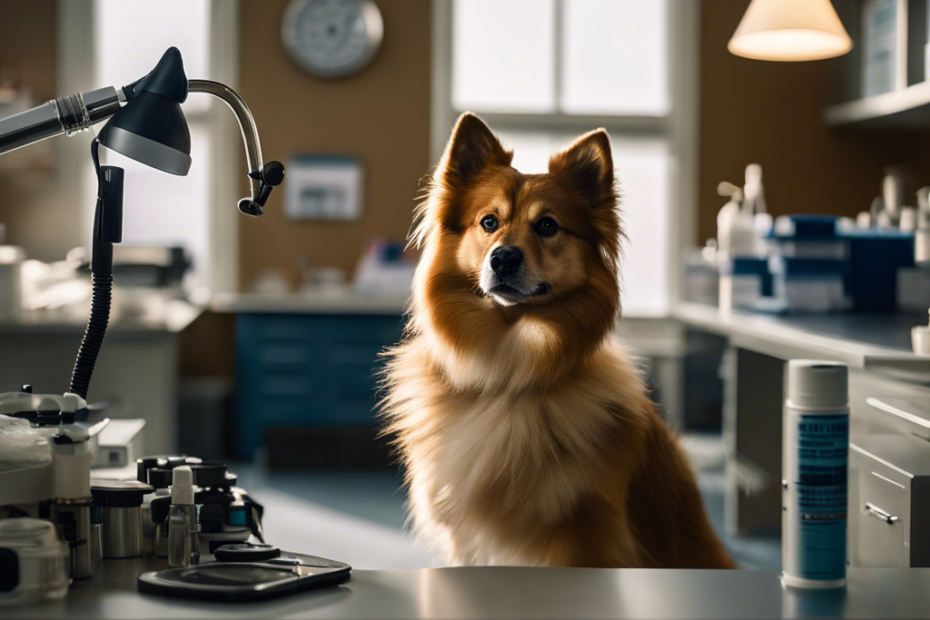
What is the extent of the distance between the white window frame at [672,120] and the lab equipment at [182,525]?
4.56 meters

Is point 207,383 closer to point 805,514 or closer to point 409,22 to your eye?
point 409,22

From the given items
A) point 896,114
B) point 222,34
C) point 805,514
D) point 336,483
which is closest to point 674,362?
point 896,114

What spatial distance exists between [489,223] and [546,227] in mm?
112

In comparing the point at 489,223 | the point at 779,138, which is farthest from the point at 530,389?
the point at 779,138

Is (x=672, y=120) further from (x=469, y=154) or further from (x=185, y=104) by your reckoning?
(x=469, y=154)

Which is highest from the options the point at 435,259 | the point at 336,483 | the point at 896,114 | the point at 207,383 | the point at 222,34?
the point at 222,34

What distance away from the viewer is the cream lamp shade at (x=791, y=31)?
9.32ft

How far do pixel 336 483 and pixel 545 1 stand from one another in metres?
3.29

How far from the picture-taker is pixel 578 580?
84cm

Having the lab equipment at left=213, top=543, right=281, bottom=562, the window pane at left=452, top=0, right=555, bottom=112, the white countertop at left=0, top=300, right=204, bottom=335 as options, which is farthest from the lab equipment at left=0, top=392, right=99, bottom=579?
the window pane at left=452, top=0, right=555, bottom=112

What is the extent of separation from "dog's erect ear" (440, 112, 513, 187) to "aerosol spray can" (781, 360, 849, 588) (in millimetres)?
963

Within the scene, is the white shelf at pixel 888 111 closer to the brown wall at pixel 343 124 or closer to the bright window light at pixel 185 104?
the brown wall at pixel 343 124

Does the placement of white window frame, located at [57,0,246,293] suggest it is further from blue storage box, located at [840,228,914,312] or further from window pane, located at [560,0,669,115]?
blue storage box, located at [840,228,914,312]

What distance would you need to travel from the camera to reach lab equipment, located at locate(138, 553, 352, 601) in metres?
0.78
